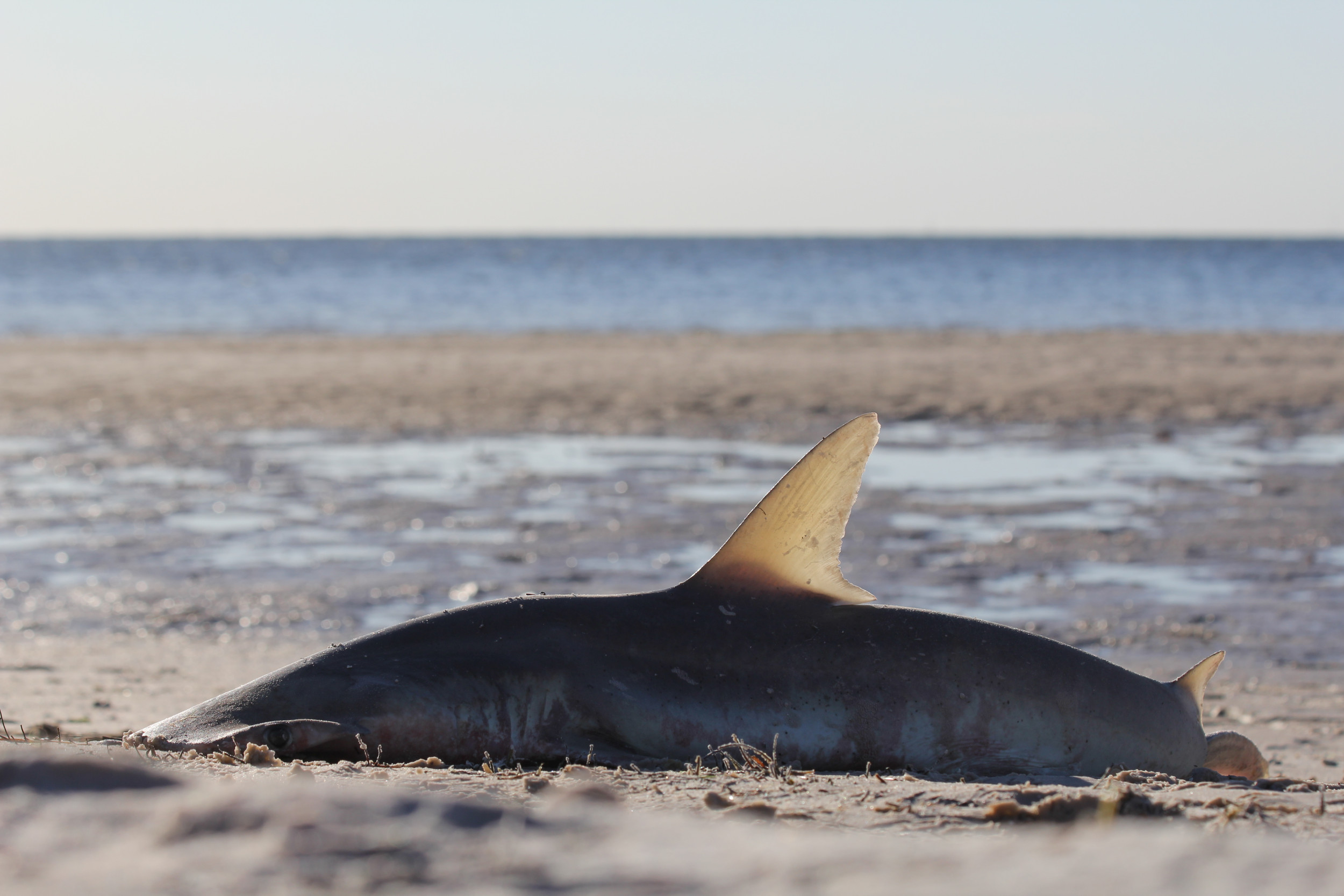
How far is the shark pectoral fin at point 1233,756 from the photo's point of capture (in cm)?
418

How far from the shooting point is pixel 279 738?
352cm

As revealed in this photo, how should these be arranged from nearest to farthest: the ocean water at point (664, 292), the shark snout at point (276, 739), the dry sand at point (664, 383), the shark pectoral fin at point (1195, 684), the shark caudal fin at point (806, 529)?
the shark snout at point (276, 739) → the shark caudal fin at point (806, 529) → the shark pectoral fin at point (1195, 684) → the dry sand at point (664, 383) → the ocean water at point (664, 292)

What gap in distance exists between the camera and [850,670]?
12.6 feet

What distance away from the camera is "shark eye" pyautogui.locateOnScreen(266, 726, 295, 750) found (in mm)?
3516

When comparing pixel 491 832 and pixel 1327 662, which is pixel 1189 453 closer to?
pixel 1327 662

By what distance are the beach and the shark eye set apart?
206mm

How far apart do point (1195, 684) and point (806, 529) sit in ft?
4.45

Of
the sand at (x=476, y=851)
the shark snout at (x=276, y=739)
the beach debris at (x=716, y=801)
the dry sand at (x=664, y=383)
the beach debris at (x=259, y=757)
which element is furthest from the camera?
the dry sand at (x=664, y=383)

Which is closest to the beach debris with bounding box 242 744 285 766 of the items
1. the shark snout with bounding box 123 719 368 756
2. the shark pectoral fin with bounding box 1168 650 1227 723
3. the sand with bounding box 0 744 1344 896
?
the shark snout with bounding box 123 719 368 756

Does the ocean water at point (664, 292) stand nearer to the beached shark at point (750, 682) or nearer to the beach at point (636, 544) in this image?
the beach at point (636, 544)

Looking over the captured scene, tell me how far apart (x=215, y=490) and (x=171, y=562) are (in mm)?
2324

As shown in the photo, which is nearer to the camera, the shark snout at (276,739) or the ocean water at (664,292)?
the shark snout at (276,739)

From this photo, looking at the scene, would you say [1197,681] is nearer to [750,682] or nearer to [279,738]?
[750,682]

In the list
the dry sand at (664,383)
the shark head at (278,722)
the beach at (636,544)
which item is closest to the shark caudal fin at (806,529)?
the beach at (636,544)
